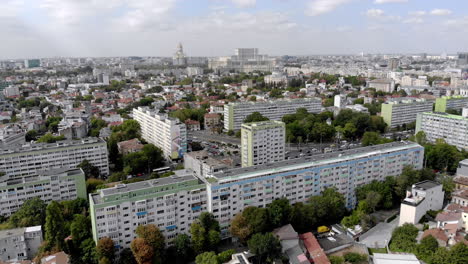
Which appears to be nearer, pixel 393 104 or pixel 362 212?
pixel 362 212

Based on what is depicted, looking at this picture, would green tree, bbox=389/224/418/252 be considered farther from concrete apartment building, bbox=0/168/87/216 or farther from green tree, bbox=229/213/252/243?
concrete apartment building, bbox=0/168/87/216

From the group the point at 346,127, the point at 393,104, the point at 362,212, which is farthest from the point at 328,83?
the point at 362,212

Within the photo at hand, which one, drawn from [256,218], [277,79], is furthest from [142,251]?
[277,79]

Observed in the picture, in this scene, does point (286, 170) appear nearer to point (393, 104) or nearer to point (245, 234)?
point (245, 234)

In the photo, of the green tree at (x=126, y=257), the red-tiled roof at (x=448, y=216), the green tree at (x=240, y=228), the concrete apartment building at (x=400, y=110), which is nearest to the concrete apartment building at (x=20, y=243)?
the green tree at (x=126, y=257)

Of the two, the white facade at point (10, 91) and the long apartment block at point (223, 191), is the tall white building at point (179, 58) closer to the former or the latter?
the white facade at point (10, 91)

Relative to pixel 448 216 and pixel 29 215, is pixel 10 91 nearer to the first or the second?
pixel 29 215
